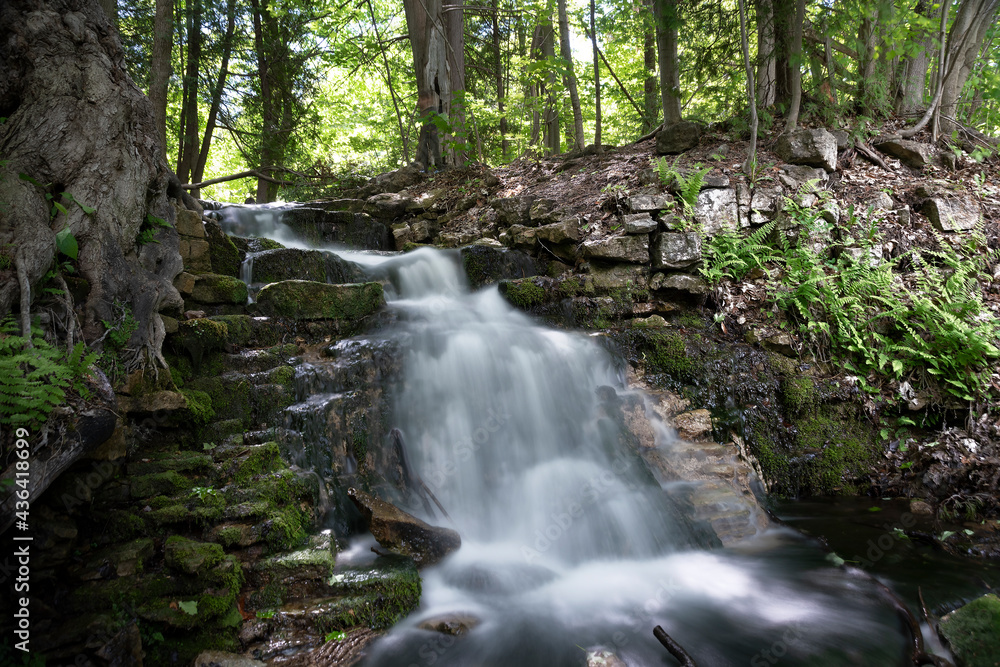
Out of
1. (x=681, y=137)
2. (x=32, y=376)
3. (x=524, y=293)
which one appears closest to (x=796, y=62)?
(x=681, y=137)

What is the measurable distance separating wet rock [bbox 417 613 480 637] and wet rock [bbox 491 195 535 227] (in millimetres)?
6615

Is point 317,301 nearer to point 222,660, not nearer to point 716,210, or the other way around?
point 222,660

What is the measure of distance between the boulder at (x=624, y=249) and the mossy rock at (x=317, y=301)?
317cm

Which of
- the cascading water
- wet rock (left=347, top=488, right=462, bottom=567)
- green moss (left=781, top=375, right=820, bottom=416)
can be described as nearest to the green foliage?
wet rock (left=347, top=488, right=462, bottom=567)

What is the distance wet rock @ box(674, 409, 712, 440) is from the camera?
5.56 meters

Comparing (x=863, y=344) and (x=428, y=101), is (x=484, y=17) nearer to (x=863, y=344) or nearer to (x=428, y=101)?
(x=428, y=101)

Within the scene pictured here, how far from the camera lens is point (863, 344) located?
602 centimetres

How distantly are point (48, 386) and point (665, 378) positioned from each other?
216 inches

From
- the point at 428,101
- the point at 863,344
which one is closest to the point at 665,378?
the point at 863,344

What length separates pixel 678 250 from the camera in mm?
6918

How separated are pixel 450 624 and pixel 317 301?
155 inches

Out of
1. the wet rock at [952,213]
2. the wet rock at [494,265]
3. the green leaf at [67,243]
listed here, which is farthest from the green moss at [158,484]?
the wet rock at [952,213]

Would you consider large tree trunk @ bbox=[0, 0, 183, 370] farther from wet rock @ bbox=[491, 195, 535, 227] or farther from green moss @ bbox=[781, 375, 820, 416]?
green moss @ bbox=[781, 375, 820, 416]

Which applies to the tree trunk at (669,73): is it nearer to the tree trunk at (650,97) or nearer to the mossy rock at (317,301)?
the tree trunk at (650,97)
